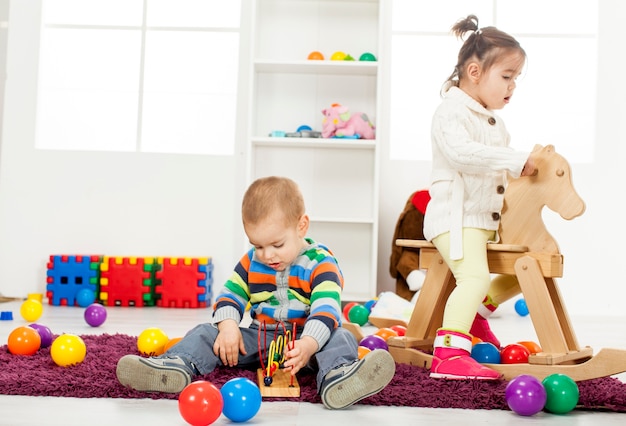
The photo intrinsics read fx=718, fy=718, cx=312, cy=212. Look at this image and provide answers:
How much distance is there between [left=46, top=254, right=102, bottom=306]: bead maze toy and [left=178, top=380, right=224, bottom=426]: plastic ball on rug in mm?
2359

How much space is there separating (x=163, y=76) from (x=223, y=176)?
25.2 inches

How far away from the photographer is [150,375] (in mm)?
1422

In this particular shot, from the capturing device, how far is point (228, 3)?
385cm

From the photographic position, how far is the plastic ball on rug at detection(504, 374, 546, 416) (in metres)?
1.35

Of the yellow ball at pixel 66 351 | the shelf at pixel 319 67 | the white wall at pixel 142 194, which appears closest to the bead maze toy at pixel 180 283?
the white wall at pixel 142 194

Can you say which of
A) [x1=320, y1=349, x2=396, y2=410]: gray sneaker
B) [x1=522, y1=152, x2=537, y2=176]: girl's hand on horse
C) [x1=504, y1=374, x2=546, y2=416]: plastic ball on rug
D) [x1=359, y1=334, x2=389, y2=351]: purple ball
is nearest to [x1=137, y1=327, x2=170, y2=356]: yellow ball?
[x1=359, y1=334, x2=389, y2=351]: purple ball

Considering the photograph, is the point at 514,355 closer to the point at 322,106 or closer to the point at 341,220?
the point at 341,220

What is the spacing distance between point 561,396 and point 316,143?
92.6 inches

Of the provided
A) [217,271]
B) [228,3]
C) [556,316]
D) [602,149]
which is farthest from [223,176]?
[556,316]

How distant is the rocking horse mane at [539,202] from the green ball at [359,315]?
104cm

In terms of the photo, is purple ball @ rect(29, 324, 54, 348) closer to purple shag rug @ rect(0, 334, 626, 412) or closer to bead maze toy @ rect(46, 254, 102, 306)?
purple shag rug @ rect(0, 334, 626, 412)

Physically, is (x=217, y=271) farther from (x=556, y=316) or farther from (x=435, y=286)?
(x=556, y=316)

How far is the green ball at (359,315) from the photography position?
113 inches

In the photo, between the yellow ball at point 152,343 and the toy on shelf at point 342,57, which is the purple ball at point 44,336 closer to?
the yellow ball at point 152,343
